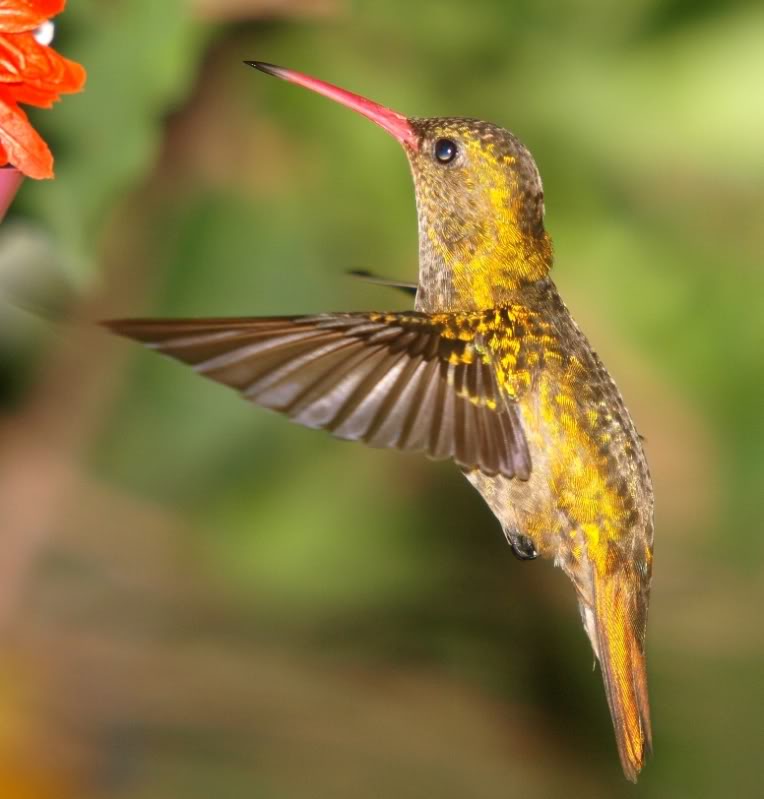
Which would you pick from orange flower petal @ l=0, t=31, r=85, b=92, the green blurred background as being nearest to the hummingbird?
orange flower petal @ l=0, t=31, r=85, b=92

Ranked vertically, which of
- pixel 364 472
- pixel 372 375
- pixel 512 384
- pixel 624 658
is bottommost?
pixel 624 658

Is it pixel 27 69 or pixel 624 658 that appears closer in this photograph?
pixel 27 69

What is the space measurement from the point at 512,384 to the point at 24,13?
0.67m

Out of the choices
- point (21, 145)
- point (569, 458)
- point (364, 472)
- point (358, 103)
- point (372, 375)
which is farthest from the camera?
point (364, 472)

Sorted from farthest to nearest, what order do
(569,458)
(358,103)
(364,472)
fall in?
1. (364,472)
2. (569,458)
3. (358,103)

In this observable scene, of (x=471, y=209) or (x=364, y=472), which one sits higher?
(x=364, y=472)

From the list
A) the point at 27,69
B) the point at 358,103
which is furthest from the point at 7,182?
the point at 358,103

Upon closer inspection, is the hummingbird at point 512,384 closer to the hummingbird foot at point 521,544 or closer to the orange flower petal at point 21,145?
the hummingbird foot at point 521,544

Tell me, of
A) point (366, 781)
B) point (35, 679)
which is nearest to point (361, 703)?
point (366, 781)

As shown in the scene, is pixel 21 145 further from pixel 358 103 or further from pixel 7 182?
pixel 358 103

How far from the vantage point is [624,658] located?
1640 millimetres

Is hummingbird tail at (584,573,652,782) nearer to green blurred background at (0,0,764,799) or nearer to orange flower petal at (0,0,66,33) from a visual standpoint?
orange flower petal at (0,0,66,33)

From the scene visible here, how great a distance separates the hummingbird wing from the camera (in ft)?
3.69

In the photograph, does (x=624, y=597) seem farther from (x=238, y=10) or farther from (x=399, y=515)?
(x=399, y=515)
